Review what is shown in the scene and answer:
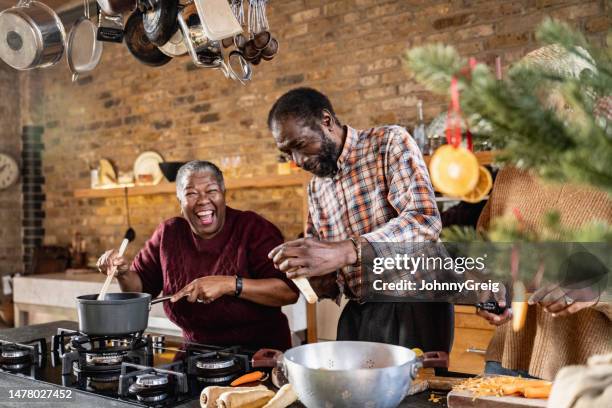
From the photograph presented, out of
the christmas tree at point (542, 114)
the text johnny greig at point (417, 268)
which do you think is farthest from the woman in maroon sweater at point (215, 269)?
the christmas tree at point (542, 114)

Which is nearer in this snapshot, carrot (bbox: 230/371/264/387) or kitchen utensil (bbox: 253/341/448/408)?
kitchen utensil (bbox: 253/341/448/408)

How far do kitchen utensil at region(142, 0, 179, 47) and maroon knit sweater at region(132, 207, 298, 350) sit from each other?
685mm

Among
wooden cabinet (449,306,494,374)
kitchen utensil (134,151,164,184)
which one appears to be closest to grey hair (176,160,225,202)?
wooden cabinet (449,306,494,374)

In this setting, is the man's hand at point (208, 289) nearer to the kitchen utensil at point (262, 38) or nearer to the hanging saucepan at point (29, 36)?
the kitchen utensil at point (262, 38)

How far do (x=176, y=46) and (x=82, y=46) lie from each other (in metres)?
0.44

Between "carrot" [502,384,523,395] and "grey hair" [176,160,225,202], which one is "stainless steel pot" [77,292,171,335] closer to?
"grey hair" [176,160,225,202]

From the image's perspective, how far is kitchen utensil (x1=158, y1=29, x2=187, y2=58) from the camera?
212 centimetres

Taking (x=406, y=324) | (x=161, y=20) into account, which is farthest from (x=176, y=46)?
(x=406, y=324)

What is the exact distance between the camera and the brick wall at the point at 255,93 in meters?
3.69

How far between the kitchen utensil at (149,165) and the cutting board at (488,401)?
4354mm

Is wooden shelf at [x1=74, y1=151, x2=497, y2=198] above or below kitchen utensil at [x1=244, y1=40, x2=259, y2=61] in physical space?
below

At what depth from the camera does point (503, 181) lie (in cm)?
169

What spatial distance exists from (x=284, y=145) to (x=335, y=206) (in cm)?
28

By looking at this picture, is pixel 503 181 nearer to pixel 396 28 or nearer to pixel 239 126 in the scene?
pixel 396 28
